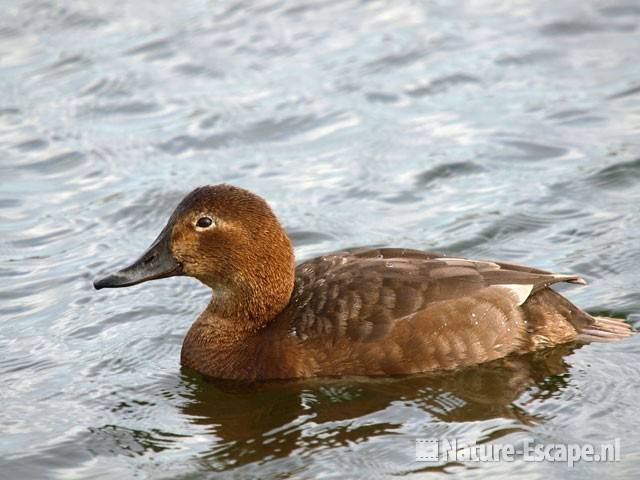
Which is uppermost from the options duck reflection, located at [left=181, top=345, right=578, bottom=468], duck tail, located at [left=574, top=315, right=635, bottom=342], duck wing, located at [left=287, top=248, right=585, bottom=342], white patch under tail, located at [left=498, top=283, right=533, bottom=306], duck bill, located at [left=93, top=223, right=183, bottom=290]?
duck bill, located at [left=93, top=223, right=183, bottom=290]

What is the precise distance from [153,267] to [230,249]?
52 centimetres

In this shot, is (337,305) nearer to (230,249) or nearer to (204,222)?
(230,249)

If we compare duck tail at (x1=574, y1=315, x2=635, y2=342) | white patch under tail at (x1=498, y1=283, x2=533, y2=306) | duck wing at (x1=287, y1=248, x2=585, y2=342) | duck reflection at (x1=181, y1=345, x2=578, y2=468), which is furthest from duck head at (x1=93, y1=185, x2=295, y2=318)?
duck tail at (x1=574, y1=315, x2=635, y2=342)

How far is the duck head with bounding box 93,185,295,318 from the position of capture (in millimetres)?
7934

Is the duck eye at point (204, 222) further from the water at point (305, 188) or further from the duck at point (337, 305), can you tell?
the water at point (305, 188)

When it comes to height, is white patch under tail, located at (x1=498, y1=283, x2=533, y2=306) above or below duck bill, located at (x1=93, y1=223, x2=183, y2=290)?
below

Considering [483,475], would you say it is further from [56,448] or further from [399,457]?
[56,448]

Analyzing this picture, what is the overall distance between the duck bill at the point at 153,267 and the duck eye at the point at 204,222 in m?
0.20

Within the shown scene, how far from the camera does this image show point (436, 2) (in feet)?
49.0

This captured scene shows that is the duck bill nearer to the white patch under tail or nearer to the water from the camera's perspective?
the water

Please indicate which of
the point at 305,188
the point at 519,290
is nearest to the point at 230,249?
the point at 519,290

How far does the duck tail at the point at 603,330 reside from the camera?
8023 mm

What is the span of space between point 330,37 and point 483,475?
8.59 m

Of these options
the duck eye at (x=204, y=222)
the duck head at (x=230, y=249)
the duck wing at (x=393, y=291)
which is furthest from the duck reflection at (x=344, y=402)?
the duck eye at (x=204, y=222)
